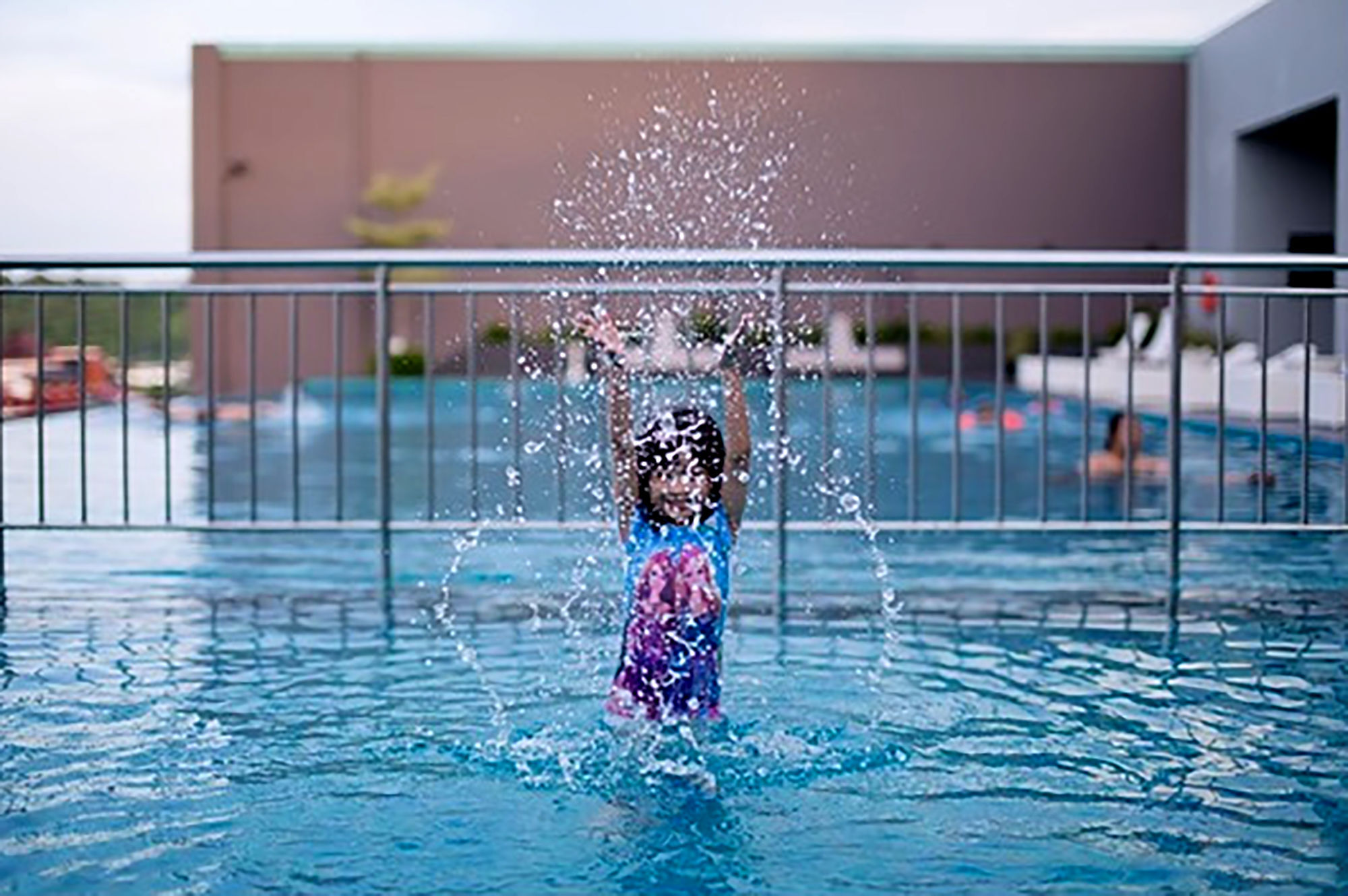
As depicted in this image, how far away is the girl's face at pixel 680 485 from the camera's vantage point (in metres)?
3.94

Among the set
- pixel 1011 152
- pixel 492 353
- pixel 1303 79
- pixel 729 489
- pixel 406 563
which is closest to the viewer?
pixel 729 489

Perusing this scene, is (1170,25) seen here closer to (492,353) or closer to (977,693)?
(492,353)

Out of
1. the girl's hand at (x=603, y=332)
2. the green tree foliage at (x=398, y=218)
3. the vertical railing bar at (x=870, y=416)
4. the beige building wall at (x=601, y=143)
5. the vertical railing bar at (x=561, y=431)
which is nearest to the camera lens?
the girl's hand at (x=603, y=332)

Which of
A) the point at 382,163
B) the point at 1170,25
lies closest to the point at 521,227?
the point at 382,163

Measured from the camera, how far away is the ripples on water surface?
3119 millimetres

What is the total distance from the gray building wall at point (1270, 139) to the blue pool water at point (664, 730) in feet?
48.0

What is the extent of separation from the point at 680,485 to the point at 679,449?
0.07m

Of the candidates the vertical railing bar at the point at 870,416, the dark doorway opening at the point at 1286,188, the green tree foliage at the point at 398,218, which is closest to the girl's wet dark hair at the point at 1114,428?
the vertical railing bar at the point at 870,416

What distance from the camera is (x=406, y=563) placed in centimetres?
746

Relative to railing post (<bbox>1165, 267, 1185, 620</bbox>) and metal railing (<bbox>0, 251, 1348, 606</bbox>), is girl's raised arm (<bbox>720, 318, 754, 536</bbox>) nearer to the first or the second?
metal railing (<bbox>0, 251, 1348, 606</bbox>)

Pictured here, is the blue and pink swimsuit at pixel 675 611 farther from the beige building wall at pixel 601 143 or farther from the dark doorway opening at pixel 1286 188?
the beige building wall at pixel 601 143


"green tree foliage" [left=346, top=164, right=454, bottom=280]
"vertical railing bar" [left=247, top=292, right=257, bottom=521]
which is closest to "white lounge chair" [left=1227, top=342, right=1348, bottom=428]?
"vertical railing bar" [left=247, top=292, right=257, bottom=521]

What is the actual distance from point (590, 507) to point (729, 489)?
15.0 ft

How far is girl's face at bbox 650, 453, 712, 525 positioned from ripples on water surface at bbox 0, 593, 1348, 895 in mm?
471
